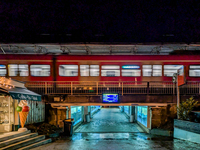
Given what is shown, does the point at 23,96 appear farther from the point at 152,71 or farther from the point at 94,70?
the point at 152,71

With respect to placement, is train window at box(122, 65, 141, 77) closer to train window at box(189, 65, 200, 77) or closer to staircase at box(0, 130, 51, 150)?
train window at box(189, 65, 200, 77)

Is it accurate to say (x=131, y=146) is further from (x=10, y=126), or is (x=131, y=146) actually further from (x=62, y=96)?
(x=10, y=126)

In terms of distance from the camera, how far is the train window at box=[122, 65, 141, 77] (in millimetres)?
11969

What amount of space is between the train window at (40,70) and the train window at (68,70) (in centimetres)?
107

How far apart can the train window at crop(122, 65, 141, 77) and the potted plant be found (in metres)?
4.02

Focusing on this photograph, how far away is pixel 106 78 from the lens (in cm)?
1200

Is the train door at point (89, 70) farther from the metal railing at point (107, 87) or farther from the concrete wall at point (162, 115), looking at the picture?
the concrete wall at point (162, 115)

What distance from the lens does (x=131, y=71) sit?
12.0 metres

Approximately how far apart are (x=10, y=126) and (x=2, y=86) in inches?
93.8

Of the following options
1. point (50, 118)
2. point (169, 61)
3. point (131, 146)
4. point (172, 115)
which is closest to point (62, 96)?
point (50, 118)

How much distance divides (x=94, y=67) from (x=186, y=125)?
7486 mm

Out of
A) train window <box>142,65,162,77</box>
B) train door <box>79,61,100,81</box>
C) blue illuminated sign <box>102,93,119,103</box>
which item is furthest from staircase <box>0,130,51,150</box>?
train window <box>142,65,162,77</box>

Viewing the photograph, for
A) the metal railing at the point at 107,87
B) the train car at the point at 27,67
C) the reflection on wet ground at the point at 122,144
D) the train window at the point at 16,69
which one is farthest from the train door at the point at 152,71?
the train window at the point at 16,69

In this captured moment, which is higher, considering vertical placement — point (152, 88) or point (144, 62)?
point (144, 62)
